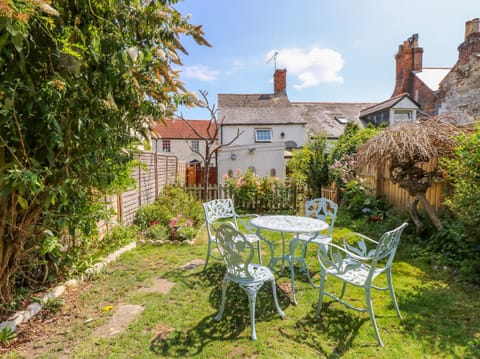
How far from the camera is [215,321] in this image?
8.14ft

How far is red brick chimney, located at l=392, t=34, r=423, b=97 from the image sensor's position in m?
14.6

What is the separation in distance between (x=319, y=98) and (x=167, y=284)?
63.9 feet

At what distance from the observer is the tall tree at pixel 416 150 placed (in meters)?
→ 4.36

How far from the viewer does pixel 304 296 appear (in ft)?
9.84

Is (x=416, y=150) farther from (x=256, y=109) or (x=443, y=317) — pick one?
(x=256, y=109)

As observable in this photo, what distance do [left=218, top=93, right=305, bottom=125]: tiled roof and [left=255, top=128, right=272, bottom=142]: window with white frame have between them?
1.42 ft

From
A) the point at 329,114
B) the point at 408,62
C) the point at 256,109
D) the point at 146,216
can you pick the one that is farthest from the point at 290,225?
the point at 408,62

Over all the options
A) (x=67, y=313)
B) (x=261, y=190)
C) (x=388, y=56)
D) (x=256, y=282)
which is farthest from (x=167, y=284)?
(x=388, y=56)

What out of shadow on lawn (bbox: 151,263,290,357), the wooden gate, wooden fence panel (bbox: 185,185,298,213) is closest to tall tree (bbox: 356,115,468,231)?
wooden fence panel (bbox: 185,185,298,213)

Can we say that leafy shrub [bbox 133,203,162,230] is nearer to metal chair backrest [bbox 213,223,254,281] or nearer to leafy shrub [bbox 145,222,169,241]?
leafy shrub [bbox 145,222,169,241]

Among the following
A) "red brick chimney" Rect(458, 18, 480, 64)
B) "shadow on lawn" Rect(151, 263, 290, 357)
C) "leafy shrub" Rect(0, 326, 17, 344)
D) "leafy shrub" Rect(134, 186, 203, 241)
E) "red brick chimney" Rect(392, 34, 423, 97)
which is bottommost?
"shadow on lawn" Rect(151, 263, 290, 357)

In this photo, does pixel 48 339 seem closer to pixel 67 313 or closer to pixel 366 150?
pixel 67 313

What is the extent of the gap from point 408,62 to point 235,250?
59.9 feet

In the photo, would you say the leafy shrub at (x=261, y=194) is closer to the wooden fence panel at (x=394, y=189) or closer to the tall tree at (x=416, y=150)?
the wooden fence panel at (x=394, y=189)
